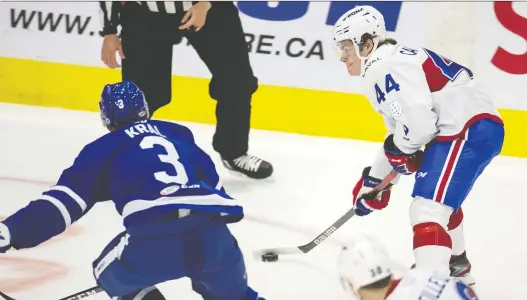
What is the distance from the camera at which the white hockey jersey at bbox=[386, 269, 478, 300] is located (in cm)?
140

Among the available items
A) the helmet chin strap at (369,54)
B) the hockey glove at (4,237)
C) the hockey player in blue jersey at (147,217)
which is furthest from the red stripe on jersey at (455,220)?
the hockey glove at (4,237)

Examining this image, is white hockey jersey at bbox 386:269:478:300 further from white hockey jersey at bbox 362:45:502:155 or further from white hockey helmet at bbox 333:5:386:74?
white hockey helmet at bbox 333:5:386:74

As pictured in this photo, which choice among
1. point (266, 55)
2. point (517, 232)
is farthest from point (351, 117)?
point (517, 232)

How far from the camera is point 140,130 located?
1.97 meters

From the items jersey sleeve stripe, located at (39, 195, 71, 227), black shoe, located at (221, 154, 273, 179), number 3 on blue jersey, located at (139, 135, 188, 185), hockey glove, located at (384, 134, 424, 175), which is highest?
number 3 on blue jersey, located at (139, 135, 188, 185)

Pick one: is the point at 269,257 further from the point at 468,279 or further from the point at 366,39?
the point at 366,39

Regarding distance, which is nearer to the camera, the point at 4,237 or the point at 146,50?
the point at 4,237

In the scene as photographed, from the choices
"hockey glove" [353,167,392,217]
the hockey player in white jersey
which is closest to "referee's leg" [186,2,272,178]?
"hockey glove" [353,167,392,217]

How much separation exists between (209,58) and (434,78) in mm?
1410

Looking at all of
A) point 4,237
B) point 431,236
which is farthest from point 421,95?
point 4,237

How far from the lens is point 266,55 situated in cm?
414

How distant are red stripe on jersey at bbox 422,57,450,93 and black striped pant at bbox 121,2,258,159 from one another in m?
1.32

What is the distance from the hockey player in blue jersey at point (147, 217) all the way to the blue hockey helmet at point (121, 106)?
0.26 feet

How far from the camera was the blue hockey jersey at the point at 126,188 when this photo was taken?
186 cm
